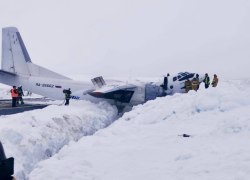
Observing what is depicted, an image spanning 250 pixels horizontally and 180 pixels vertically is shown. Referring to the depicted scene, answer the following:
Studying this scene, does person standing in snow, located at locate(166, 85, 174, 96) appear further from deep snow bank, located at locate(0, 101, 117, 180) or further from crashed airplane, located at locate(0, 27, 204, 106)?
deep snow bank, located at locate(0, 101, 117, 180)

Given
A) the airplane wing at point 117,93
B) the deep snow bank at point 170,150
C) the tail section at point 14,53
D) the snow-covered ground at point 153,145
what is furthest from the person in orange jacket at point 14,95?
the deep snow bank at point 170,150

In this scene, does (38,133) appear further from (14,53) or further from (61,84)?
(14,53)

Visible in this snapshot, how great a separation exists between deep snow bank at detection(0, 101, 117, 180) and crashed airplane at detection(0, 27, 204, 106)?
5.90 m

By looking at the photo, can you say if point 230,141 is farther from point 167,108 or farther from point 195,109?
point 167,108

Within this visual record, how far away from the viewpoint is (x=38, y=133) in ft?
42.9

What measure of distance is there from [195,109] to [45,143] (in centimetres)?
642

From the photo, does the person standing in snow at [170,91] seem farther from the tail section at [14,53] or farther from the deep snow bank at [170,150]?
the tail section at [14,53]

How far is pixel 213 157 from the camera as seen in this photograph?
22.7ft

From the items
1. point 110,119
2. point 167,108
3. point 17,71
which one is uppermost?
point 17,71

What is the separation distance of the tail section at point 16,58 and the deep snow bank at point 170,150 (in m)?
19.4

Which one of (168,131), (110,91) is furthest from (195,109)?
(110,91)

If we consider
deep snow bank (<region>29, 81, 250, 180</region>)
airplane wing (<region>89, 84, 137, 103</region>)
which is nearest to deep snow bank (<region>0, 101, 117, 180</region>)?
deep snow bank (<region>29, 81, 250, 180</region>)

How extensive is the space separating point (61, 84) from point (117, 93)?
5.72 metres

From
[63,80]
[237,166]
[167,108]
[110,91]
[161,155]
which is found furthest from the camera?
[63,80]
